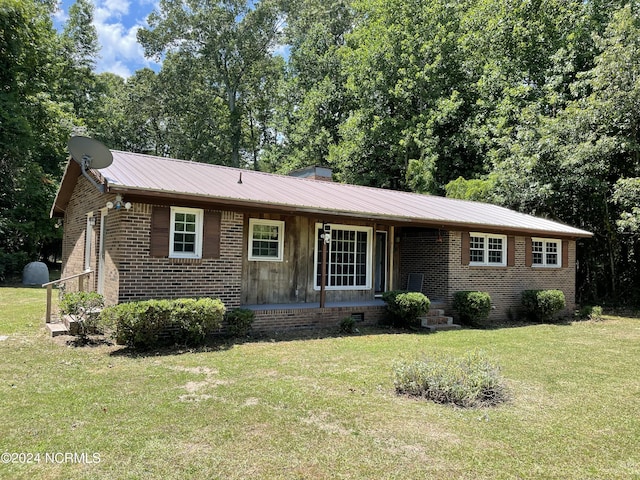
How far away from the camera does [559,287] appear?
14.5m

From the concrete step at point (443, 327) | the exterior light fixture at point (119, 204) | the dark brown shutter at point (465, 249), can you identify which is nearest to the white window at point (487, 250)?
the dark brown shutter at point (465, 249)

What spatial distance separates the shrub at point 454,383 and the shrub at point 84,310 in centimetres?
538

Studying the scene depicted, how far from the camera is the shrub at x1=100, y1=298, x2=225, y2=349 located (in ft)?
23.0

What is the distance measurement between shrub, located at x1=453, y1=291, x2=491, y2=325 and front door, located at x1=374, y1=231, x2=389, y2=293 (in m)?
2.17

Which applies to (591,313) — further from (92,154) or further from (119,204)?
(92,154)

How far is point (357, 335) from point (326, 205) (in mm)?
2995

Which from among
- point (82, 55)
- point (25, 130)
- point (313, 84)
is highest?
point (82, 55)

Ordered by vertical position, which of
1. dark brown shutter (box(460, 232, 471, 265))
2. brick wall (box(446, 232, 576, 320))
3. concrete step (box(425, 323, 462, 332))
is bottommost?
concrete step (box(425, 323, 462, 332))

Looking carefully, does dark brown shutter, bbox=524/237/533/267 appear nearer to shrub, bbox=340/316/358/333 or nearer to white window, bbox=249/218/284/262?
shrub, bbox=340/316/358/333

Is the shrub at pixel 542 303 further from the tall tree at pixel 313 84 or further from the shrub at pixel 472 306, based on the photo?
the tall tree at pixel 313 84

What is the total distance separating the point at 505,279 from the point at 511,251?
2.82 ft

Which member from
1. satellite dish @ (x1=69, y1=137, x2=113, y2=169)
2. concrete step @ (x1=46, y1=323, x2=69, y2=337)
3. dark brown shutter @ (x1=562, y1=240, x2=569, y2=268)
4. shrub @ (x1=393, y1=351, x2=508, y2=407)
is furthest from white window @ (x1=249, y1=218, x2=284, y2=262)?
dark brown shutter @ (x1=562, y1=240, x2=569, y2=268)

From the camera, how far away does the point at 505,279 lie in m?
13.1

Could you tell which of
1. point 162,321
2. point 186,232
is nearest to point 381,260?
point 186,232
